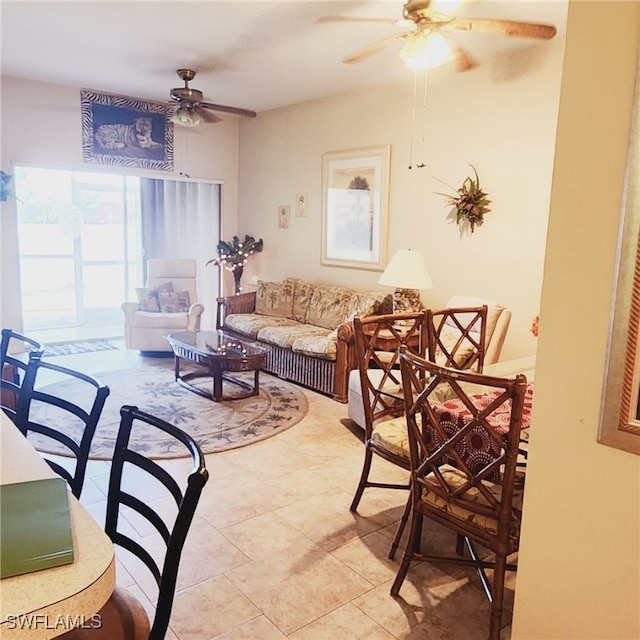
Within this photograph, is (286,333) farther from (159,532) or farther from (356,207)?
(159,532)

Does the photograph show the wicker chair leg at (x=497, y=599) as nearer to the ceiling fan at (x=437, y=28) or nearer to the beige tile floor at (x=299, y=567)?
the beige tile floor at (x=299, y=567)

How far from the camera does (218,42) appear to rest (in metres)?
4.11

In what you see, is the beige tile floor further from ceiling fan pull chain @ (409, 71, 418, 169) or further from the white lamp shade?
ceiling fan pull chain @ (409, 71, 418, 169)

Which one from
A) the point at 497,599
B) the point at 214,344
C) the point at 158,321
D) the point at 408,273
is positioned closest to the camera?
the point at 497,599

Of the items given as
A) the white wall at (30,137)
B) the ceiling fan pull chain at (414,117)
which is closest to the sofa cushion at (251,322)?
the ceiling fan pull chain at (414,117)

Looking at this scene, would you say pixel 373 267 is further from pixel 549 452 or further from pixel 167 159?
pixel 549 452

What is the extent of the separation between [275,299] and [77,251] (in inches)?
141

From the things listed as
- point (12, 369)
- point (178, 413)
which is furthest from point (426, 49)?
point (12, 369)

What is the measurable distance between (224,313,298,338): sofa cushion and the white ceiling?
2380 millimetres

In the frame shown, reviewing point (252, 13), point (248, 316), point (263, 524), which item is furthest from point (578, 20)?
point (248, 316)

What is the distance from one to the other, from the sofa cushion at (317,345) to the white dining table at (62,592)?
12.2ft

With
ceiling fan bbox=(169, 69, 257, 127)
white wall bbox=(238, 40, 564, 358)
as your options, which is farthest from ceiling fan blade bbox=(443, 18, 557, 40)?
ceiling fan bbox=(169, 69, 257, 127)

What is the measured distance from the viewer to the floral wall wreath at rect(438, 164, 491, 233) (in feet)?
14.6

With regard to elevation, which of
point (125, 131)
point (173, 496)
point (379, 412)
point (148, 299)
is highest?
point (125, 131)
